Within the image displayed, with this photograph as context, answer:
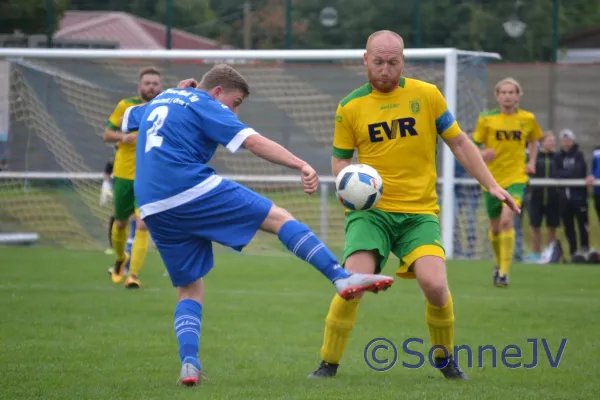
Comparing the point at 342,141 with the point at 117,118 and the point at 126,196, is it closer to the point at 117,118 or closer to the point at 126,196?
the point at 126,196

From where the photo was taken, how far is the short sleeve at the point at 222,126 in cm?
576

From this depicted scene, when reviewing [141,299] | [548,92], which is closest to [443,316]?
[141,299]

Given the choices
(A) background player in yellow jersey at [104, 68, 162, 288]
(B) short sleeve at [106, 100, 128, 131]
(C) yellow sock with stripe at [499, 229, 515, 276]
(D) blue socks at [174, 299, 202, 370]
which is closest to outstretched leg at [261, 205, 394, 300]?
(D) blue socks at [174, 299, 202, 370]

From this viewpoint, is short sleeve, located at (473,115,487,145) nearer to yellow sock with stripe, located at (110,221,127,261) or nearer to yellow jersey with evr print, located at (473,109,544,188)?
yellow jersey with evr print, located at (473,109,544,188)

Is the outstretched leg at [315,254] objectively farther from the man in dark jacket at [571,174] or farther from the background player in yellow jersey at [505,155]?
the man in dark jacket at [571,174]

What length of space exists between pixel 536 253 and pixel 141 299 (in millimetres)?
8435

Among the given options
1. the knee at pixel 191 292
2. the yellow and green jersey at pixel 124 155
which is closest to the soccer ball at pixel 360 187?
the knee at pixel 191 292

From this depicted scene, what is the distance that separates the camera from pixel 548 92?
755 inches

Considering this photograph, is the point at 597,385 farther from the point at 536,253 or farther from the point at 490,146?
the point at 536,253

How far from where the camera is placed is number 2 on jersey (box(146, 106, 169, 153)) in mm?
5891

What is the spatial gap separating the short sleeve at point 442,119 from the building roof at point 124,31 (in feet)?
49.9

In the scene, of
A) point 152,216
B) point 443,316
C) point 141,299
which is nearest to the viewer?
point 152,216

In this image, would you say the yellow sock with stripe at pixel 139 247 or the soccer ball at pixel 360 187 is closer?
the soccer ball at pixel 360 187

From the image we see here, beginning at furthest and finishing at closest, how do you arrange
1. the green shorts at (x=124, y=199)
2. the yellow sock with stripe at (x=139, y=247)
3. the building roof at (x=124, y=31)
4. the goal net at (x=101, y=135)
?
the building roof at (x=124, y=31) → the goal net at (x=101, y=135) → the green shorts at (x=124, y=199) → the yellow sock with stripe at (x=139, y=247)
